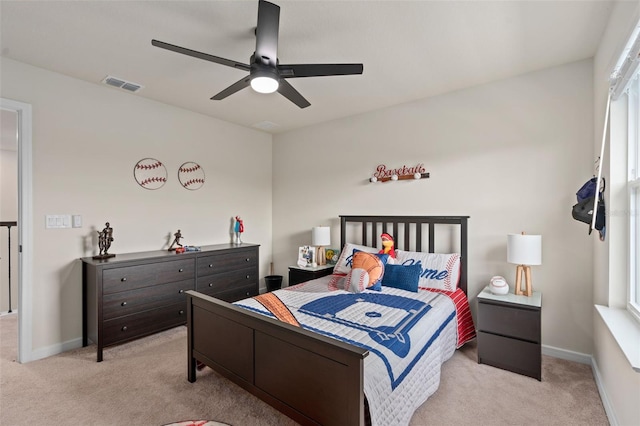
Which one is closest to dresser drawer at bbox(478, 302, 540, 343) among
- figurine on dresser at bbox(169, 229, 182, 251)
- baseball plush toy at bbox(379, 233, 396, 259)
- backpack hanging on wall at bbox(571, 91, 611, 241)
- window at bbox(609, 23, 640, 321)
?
window at bbox(609, 23, 640, 321)

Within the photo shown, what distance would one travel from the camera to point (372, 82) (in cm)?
319

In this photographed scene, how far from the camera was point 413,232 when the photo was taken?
3688mm

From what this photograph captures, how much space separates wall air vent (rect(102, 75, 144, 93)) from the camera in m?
3.13

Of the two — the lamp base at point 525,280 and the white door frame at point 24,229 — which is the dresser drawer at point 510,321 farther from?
the white door frame at point 24,229

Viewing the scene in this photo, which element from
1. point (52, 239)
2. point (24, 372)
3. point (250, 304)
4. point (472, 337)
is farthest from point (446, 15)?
point (24, 372)

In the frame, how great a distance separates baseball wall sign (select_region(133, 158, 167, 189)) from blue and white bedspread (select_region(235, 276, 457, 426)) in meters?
2.13

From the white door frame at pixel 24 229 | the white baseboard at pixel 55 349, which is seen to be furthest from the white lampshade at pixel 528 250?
the white door frame at pixel 24 229

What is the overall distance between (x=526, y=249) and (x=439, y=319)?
3.31 ft

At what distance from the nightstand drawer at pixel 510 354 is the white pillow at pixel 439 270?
534mm

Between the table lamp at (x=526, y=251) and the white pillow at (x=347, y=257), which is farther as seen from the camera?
the white pillow at (x=347, y=257)

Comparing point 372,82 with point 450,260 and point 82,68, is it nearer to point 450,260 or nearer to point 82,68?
point 450,260

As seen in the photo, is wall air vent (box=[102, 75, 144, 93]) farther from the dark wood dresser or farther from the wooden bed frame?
the wooden bed frame

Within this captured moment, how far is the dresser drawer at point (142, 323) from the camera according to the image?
2949 millimetres

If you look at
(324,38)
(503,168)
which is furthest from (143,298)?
(503,168)
